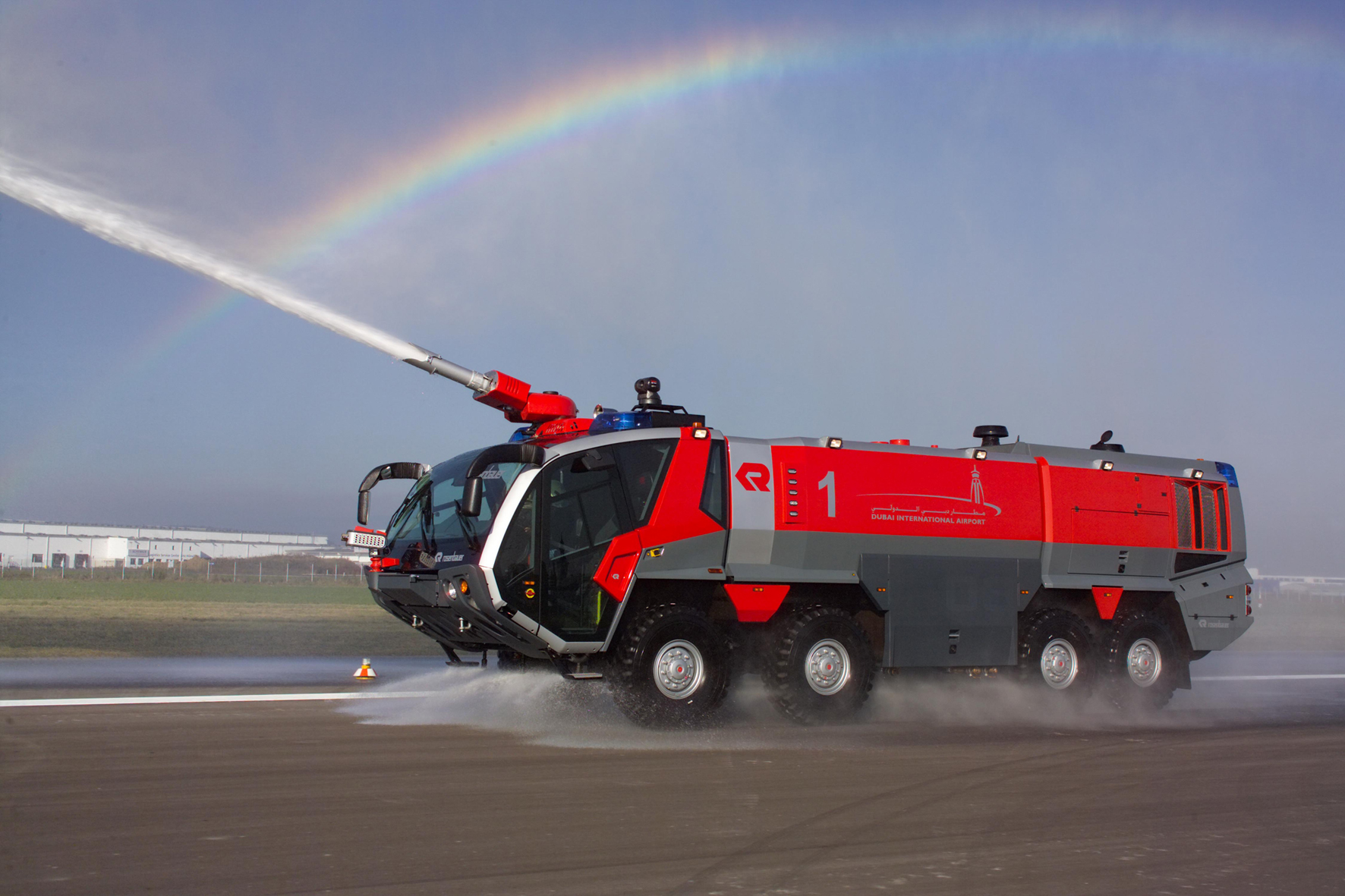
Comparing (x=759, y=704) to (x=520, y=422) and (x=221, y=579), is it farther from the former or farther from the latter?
(x=221, y=579)

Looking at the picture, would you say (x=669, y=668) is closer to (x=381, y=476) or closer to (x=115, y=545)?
(x=381, y=476)

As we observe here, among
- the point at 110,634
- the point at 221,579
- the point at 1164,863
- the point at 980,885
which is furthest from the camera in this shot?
the point at 221,579

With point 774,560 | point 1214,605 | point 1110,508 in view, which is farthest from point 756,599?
point 1214,605

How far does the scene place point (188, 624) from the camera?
29.1m

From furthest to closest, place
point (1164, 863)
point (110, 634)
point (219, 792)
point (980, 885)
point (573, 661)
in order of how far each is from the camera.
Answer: point (110, 634)
point (573, 661)
point (219, 792)
point (1164, 863)
point (980, 885)

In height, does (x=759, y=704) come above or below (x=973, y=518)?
below

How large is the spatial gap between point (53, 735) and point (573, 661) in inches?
182

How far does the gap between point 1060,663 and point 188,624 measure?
74.3 ft

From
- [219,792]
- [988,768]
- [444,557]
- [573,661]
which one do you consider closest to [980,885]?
[988,768]

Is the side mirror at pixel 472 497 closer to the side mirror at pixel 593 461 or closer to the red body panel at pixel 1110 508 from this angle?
the side mirror at pixel 593 461

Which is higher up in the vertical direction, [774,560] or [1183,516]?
[1183,516]

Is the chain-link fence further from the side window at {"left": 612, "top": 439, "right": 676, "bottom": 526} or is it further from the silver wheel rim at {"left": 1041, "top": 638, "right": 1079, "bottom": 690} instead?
the side window at {"left": 612, "top": 439, "right": 676, "bottom": 526}

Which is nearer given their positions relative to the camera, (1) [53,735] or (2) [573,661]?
(1) [53,735]

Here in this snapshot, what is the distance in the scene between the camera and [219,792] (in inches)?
305
